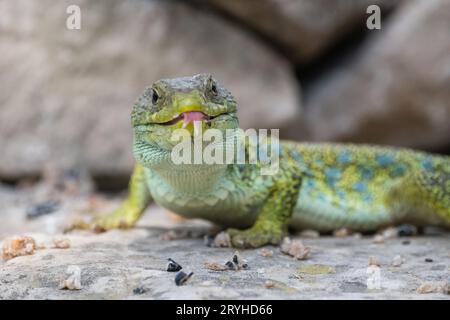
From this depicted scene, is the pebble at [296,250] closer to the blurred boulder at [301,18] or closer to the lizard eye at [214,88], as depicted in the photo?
the lizard eye at [214,88]

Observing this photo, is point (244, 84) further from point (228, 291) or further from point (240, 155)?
point (228, 291)

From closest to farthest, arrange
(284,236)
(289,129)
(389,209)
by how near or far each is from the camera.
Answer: (284,236) → (389,209) → (289,129)

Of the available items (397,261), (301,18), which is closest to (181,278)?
(397,261)

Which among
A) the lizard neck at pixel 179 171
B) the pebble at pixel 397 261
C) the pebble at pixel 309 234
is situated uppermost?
the lizard neck at pixel 179 171

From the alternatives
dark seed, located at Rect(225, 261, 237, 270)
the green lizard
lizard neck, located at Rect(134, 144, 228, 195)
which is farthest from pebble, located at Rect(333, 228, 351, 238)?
→ dark seed, located at Rect(225, 261, 237, 270)

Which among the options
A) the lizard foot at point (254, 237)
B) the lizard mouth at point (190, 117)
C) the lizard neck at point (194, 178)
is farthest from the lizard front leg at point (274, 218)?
the lizard mouth at point (190, 117)

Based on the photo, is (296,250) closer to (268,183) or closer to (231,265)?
(231,265)

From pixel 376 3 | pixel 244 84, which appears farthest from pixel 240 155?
pixel 376 3
